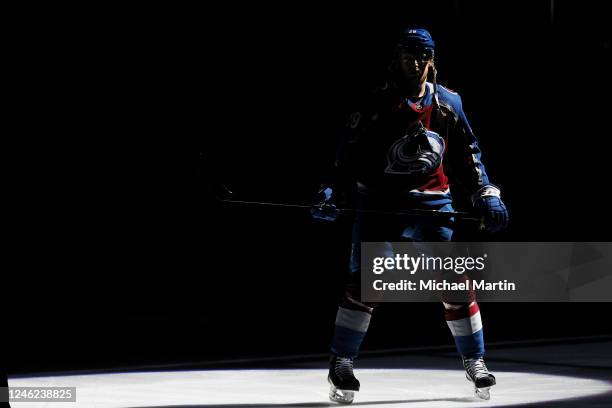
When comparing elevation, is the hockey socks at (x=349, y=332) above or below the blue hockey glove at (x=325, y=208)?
below

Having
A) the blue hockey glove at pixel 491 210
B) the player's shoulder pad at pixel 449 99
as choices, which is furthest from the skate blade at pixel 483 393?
the player's shoulder pad at pixel 449 99

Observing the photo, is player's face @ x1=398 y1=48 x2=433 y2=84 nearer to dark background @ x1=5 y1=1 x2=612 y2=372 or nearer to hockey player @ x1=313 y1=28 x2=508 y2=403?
hockey player @ x1=313 y1=28 x2=508 y2=403

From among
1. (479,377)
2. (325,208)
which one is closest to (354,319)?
(325,208)

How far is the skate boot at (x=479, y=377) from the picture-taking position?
6.21 m

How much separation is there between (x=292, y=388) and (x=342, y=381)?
28.0 inches

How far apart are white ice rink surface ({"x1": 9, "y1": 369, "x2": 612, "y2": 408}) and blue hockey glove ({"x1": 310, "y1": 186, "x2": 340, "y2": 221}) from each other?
2.92ft

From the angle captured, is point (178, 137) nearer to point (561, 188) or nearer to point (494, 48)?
point (494, 48)

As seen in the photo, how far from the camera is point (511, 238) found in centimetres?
1309

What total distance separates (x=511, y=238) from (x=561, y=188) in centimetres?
76

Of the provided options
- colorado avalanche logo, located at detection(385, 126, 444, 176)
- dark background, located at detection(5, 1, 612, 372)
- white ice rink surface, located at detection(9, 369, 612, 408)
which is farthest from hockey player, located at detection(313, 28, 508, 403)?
dark background, located at detection(5, 1, 612, 372)

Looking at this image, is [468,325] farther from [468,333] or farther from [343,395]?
[343,395]

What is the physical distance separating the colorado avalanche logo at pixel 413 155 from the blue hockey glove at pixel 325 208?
31 cm

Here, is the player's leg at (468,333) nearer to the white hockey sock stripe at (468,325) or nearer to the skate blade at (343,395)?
the white hockey sock stripe at (468,325)

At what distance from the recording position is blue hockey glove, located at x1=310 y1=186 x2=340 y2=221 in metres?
6.26
